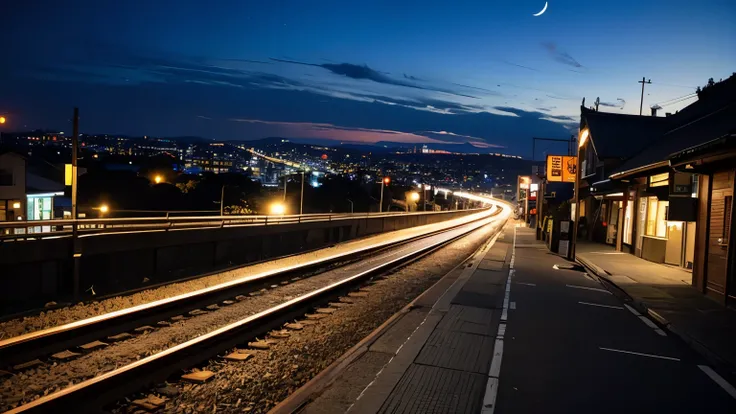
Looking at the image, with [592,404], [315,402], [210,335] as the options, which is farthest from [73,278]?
[592,404]

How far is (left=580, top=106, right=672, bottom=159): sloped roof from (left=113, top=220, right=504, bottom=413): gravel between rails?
919 inches

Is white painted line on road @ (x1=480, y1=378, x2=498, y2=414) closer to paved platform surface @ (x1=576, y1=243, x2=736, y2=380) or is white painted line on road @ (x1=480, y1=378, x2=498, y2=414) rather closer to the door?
paved platform surface @ (x1=576, y1=243, x2=736, y2=380)

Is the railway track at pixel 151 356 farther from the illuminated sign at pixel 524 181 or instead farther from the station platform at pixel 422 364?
the illuminated sign at pixel 524 181

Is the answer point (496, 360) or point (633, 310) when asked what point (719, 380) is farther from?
point (633, 310)

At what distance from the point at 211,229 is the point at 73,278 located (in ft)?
22.7

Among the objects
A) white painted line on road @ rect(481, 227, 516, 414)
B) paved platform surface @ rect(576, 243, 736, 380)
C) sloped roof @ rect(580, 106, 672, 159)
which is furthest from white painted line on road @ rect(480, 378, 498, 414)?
sloped roof @ rect(580, 106, 672, 159)

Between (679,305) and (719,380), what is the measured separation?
19.3ft

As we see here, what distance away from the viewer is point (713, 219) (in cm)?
1484

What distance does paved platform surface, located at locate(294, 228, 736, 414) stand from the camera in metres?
6.62

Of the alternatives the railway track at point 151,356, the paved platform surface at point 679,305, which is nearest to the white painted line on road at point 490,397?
the paved platform surface at point 679,305

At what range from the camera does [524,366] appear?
→ 8.16 m

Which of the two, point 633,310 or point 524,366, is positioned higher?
point 524,366

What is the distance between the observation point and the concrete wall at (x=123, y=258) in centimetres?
1234

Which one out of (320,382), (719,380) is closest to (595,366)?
(719,380)
